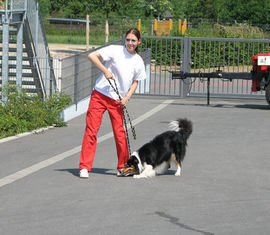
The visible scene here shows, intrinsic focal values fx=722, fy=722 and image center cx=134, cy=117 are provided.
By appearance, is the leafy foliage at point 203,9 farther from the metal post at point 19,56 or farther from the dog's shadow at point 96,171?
the dog's shadow at point 96,171

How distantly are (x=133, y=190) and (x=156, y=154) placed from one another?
32.2 inches

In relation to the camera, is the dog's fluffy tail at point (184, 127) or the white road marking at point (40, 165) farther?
the dog's fluffy tail at point (184, 127)

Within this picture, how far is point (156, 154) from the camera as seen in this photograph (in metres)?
8.57

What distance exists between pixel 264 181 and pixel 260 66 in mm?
9335

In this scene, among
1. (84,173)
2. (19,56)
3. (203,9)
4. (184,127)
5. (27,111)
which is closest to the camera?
(84,173)

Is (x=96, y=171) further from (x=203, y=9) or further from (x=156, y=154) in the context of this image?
(x=203, y=9)

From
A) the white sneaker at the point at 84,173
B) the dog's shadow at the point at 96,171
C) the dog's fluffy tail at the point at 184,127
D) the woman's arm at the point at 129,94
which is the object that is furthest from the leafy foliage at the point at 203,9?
the white sneaker at the point at 84,173

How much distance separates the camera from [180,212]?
6.85 meters

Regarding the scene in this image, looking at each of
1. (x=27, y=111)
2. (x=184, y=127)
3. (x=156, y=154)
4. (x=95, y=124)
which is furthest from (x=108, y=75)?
(x=27, y=111)

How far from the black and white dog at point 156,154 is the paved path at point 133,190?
0.21 meters

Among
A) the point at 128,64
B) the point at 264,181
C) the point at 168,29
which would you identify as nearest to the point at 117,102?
the point at 128,64

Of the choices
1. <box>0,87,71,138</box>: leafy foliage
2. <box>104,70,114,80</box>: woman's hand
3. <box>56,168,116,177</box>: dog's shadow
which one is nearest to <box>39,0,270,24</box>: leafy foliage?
<box>0,87,71,138</box>: leafy foliage

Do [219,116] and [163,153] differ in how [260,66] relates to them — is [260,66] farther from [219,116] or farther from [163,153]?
[163,153]

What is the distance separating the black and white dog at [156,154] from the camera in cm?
855
